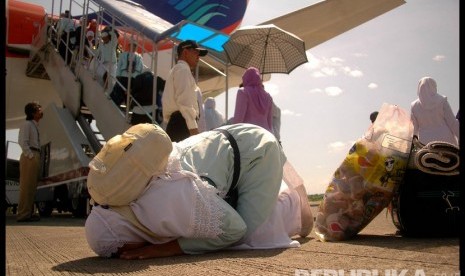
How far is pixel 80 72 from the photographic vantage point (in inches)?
208

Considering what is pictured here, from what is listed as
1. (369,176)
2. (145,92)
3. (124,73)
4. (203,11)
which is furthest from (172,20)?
(369,176)

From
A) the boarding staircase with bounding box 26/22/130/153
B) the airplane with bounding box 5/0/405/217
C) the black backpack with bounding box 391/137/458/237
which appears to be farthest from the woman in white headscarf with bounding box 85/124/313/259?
the boarding staircase with bounding box 26/22/130/153

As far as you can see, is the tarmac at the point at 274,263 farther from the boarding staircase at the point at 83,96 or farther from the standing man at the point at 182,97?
the boarding staircase at the point at 83,96

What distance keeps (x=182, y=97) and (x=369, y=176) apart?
4.88ft

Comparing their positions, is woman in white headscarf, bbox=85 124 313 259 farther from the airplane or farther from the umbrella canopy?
the umbrella canopy

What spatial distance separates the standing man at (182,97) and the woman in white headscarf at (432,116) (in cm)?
138

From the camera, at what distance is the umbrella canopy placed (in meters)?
4.91

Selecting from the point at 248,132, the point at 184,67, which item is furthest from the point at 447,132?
the point at 184,67

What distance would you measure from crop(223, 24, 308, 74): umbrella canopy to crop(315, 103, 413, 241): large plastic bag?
3042 millimetres

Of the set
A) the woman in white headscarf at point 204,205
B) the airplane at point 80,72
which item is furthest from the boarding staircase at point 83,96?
the woman in white headscarf at point 204,205

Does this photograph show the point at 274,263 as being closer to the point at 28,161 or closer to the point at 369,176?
the point at 369,176

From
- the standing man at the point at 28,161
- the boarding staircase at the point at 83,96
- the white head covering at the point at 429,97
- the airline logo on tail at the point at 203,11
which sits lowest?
the standing man at the point at 28,161

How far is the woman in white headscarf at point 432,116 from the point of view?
2.45 meters

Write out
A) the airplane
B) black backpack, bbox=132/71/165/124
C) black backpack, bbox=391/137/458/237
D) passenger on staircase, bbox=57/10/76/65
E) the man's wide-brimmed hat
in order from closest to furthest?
the man's wide-brimmed hat, black backpack, bbox=391/137/458/237, black backpack, bbox=132/71/165/124, the airplane, passenger on staircase, bbox=57/10/76/65
